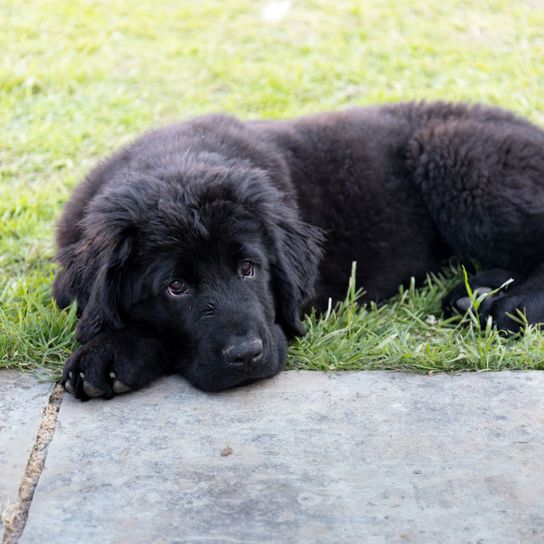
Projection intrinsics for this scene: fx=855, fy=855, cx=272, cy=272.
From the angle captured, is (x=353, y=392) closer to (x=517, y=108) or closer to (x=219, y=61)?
(x=517, y=108)

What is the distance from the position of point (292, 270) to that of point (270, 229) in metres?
0.21

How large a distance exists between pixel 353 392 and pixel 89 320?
1007mm

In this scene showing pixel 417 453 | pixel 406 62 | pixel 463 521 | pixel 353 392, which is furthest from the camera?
pixel 406 62

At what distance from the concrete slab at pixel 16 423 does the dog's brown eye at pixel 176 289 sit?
56 cm

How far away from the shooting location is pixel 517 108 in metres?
6.11

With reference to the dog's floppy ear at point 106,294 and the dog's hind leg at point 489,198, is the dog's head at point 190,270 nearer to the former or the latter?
the dog's floppy ear at point 106,294

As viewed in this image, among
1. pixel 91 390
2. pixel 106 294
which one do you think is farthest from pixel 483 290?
pixel 91 390

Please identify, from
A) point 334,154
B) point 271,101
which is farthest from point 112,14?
point 334,154

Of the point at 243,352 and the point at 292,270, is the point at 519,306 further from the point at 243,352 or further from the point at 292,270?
the point at 243,352

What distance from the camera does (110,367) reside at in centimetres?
306

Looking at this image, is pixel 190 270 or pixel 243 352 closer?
pixel 243 352

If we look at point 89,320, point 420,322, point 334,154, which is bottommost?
point 420,322

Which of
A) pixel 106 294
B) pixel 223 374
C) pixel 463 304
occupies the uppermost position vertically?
pixel 106 294

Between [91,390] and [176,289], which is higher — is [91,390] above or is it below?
below
